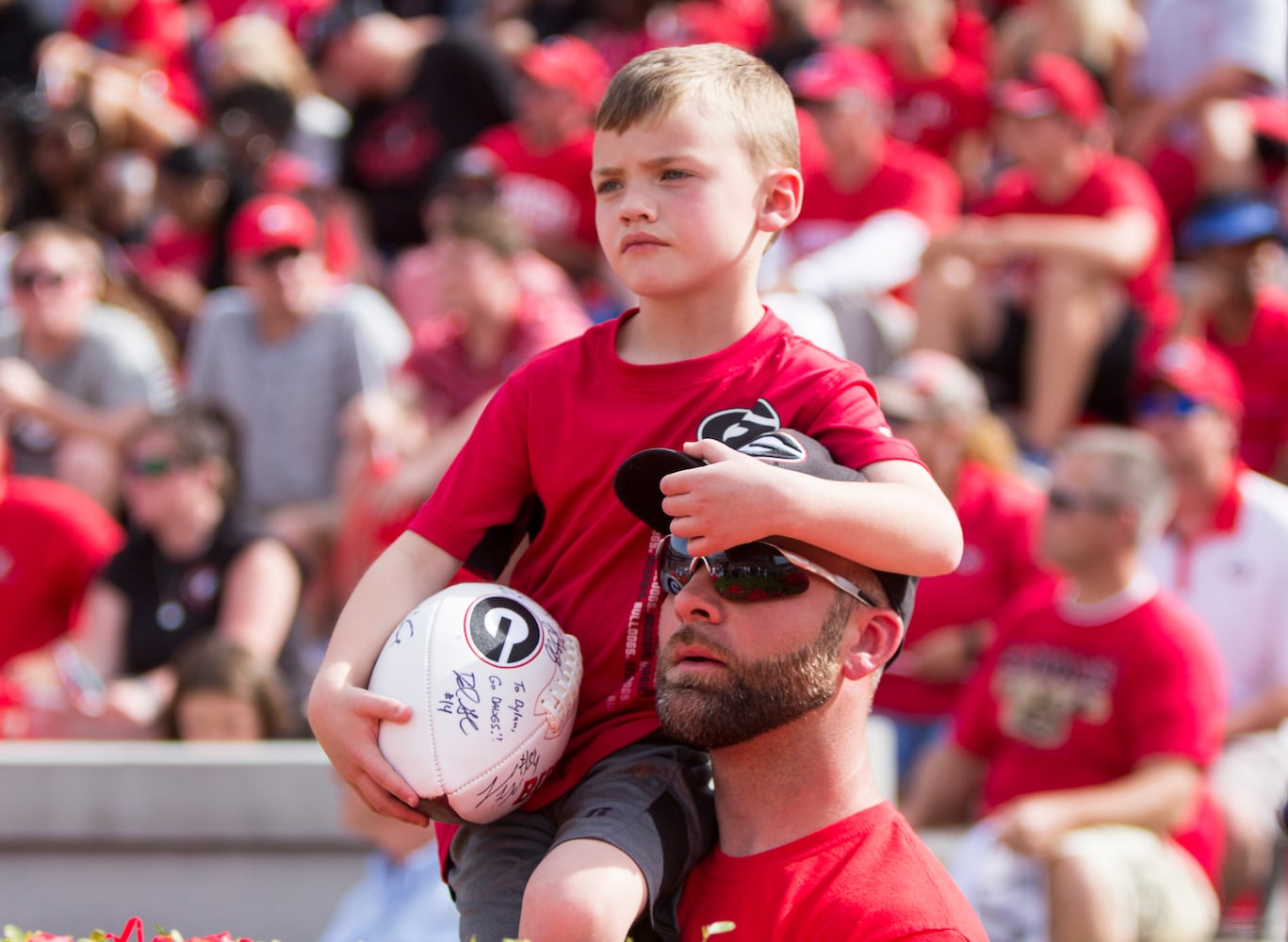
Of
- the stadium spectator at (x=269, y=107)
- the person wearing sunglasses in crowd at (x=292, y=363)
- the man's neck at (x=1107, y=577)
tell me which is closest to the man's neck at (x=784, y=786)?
the man's neck at (x=1107, y=577)

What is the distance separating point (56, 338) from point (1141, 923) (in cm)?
559

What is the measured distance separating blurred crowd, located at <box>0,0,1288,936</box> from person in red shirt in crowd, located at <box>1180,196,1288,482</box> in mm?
16

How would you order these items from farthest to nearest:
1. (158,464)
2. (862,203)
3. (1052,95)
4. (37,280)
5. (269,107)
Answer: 1. (269,107)
2. (862,203)
3. (37,280)
4. (1052,95)
5. (158,464)

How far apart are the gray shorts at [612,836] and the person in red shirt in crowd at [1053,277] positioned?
4977 mm

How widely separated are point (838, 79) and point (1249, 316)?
211cm

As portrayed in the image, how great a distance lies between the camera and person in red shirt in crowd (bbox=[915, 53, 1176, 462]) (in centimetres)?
744

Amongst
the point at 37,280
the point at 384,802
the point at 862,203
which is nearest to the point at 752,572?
the point at 384,802

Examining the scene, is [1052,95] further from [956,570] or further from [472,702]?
[472,702]

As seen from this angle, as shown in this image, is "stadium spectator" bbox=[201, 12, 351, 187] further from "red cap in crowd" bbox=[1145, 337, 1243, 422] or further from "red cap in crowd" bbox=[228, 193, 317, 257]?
"red cap in crowd" bbox=[1145, 337, 1243, 422]

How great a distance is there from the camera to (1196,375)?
6438mm

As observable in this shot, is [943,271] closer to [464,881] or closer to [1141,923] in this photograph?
[1141,923]

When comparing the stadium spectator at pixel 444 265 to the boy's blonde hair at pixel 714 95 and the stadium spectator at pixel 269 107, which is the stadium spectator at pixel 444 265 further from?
the boy's blonde hair at pixel 714 95

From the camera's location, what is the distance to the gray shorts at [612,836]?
2.66 meters

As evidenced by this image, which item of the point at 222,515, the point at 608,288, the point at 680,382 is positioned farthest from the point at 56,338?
the point at 680,382
